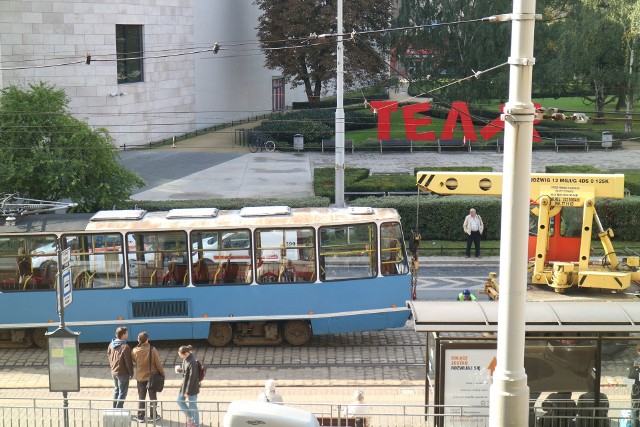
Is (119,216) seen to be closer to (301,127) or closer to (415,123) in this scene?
(415,123)

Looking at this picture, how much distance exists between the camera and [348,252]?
66.9 feet

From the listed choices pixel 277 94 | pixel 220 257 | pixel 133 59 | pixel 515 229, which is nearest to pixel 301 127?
pixel 133 59

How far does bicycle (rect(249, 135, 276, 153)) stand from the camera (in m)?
51.7

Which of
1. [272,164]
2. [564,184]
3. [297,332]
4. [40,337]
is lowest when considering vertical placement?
[40,337]

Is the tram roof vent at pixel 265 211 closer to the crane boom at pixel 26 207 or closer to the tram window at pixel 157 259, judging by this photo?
the tram window at pixel 157 259

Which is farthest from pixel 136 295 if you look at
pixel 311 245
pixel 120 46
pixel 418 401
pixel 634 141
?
pixel 634 141

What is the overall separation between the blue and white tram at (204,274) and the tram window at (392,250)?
1.0 inches

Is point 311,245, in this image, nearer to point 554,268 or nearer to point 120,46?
point 554,268

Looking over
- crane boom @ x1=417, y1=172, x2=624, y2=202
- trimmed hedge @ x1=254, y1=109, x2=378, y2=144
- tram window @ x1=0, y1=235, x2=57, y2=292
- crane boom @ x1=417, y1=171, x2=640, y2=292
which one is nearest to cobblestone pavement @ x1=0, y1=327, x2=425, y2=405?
tram window @ x1=0, y1=235, x2=57, y2=292

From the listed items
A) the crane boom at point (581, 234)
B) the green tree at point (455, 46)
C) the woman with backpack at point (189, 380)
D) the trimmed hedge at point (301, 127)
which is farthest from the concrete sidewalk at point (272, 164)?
the woman with backpack at point (189, 380)

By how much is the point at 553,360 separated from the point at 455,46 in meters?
44.2

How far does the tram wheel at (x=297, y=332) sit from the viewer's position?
2062cm

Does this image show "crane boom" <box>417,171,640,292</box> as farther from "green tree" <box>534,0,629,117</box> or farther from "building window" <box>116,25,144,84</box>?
"green tree" <box>534,0,629,117</box>

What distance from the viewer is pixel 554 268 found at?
19875mm
